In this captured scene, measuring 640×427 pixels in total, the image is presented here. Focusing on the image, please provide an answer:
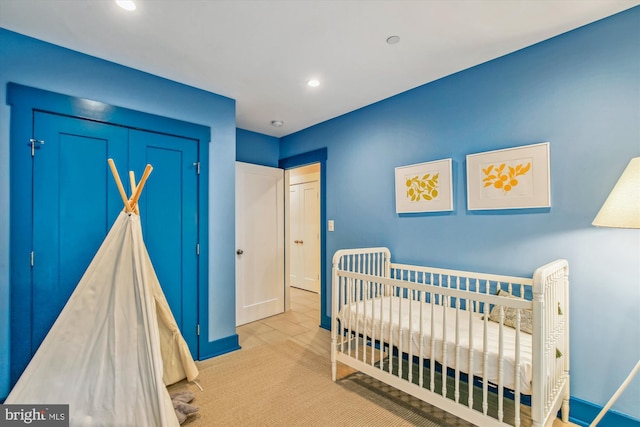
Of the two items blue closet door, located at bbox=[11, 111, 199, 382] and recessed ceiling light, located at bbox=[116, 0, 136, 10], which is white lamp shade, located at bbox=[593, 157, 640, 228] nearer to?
recessed ceiling light, located at bbox=[116, 0, 136, 10]

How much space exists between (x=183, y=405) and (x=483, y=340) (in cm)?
189

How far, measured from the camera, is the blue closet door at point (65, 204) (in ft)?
6.56

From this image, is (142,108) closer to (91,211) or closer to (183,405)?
(91,211)

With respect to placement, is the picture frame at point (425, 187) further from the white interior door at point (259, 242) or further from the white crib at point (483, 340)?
the white interior door at point (259, 242)

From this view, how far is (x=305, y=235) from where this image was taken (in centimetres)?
530

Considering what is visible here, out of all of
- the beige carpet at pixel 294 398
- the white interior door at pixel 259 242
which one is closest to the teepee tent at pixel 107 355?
the beige carpet at pixel 294 398

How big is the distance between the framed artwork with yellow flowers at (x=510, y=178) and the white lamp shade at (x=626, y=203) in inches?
23.2

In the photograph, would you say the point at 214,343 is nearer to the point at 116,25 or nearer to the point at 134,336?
the point at 134,336

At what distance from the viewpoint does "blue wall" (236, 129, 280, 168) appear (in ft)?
12.5

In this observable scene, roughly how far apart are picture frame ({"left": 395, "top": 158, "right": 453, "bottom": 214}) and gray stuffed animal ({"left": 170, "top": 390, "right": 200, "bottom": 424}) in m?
2.25

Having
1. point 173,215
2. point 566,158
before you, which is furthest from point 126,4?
point 566,158

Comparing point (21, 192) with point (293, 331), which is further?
point (293, 331)

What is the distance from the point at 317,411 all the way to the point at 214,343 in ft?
4.24

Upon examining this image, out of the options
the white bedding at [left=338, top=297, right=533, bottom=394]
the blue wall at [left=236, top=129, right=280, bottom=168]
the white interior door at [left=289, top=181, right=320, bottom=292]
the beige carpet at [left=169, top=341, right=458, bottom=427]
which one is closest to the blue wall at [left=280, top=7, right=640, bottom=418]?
the white bedding at [left=338, top=297, right=533, bottom=394]
